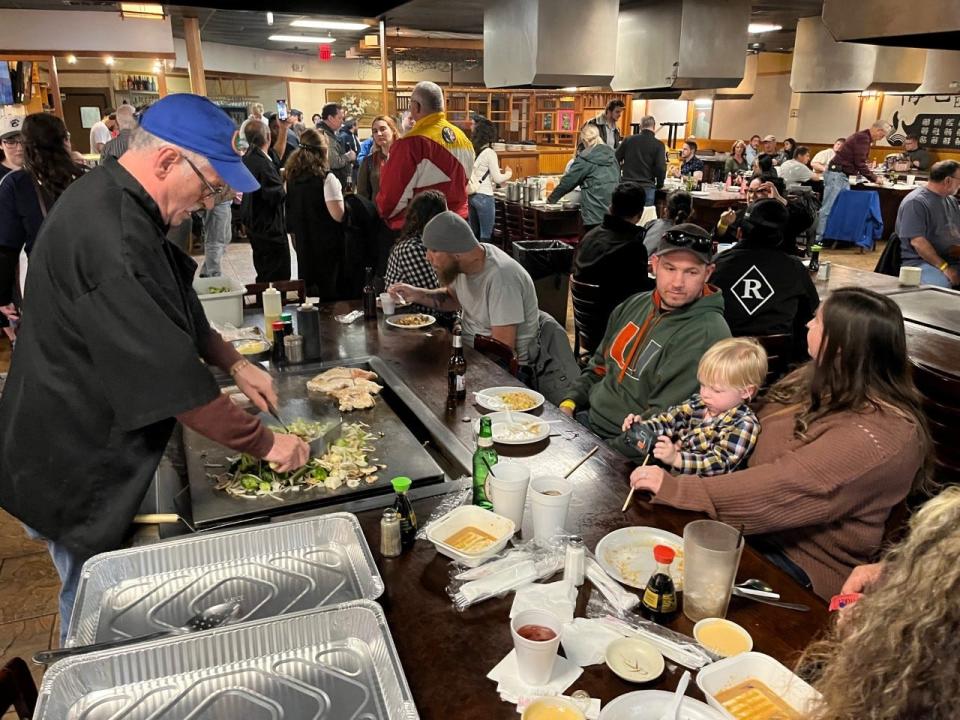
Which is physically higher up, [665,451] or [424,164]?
[424,164]

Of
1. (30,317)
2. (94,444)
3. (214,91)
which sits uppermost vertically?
(214,91)

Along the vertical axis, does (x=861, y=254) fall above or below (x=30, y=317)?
below

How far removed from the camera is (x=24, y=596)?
2.97 meters

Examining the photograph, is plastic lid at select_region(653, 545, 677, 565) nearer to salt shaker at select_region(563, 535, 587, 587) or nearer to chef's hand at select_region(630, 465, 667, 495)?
salt shaker at select_region(563, 535, 587, 587)

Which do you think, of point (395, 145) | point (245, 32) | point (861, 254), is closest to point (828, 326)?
point (395, 145)

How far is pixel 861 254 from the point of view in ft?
34.4

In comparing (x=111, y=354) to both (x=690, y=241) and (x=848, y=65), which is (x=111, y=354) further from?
(x=848, y=65)

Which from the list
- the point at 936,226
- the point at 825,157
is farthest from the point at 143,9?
the point at 825,157

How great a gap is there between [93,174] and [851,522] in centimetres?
217

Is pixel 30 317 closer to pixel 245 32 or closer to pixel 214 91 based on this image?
pixel 245 32

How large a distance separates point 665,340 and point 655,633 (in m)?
1.44

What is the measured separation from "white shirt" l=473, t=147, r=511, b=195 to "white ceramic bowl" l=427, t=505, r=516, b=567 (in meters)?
6.61

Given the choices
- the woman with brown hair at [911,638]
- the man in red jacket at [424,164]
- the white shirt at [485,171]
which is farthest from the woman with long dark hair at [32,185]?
the white shirt at [485,171]

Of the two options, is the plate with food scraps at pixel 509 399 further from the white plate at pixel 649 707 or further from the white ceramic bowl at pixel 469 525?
the white plate at pixel 649 707
